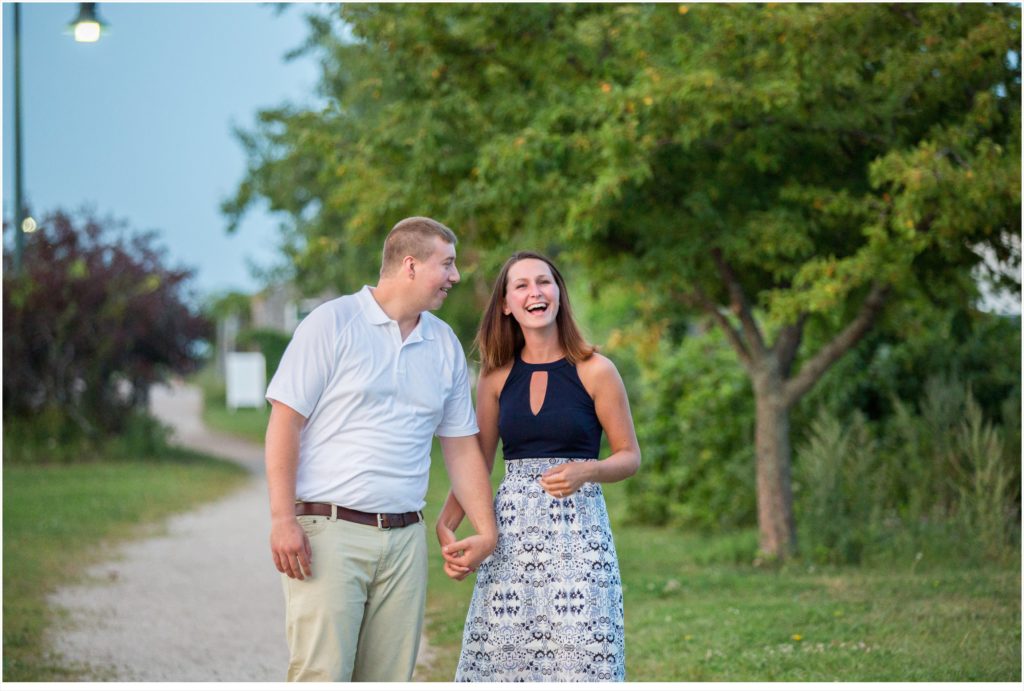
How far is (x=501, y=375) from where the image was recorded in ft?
14.9

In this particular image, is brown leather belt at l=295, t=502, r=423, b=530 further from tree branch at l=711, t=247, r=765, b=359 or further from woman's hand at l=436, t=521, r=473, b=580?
tree branch at l=711, t=247, r=765, b=359

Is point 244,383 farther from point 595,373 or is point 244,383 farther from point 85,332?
point 595,373

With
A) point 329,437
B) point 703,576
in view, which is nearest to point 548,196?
point 703,576

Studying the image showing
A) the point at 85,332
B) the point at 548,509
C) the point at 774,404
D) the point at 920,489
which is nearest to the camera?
the point at 548,509

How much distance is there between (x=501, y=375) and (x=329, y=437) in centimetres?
79

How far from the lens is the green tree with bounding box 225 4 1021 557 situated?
809cm

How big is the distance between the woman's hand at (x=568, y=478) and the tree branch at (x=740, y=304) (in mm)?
5693

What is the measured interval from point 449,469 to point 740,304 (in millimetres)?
6044

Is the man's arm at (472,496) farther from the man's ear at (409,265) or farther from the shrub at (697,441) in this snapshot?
the shrub at (697,441)

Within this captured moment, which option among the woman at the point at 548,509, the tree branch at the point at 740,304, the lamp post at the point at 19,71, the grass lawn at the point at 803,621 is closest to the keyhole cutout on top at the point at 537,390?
the woman at the point at 548,509

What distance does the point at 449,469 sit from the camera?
439cm

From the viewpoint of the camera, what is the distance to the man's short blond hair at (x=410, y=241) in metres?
4.18

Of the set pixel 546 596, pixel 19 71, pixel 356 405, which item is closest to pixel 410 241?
pixel 356 405

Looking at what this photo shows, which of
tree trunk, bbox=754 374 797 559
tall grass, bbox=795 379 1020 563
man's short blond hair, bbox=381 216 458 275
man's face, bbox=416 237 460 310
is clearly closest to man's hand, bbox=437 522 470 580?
man's face, bbox=416 237 460 310
